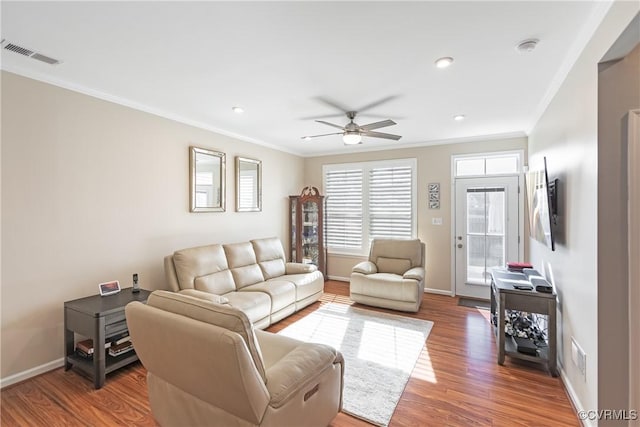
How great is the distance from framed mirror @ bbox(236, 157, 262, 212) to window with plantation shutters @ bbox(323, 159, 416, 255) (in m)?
1.58

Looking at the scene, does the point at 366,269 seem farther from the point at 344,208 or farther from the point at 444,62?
the point at 444,62

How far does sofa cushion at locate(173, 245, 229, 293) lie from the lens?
339cm

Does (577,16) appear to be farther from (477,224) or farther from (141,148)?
(141,148)

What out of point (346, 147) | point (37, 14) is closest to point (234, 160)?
point (346, 147)

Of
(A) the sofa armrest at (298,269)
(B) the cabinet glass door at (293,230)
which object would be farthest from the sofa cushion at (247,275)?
(B) the cabinet glass door at (293,230)

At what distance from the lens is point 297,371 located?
5.64 feet

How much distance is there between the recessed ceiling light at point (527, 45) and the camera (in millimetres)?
2103

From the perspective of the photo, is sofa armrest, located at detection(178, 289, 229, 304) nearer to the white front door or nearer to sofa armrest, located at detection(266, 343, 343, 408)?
sofa armrest, located at detection(266, 343, 343, 408)

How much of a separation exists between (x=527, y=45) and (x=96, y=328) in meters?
3.97

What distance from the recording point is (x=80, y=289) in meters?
2.92

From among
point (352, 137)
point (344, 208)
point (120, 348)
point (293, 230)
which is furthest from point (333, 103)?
point (120, 348)

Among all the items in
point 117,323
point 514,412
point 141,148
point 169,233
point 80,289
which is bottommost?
point 514,412

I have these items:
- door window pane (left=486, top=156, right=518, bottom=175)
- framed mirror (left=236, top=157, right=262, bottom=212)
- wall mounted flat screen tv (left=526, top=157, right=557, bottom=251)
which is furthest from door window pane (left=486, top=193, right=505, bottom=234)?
framed mirror (left=236, top=157, right=262, bottom=212)

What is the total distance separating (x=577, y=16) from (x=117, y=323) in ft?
13.4
